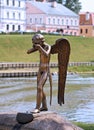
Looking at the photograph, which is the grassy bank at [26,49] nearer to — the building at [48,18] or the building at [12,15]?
the building at [12,15]

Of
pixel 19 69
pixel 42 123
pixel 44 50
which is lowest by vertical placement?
pixel 19 69

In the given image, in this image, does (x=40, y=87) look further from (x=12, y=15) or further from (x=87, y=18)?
(x=87, y=18)

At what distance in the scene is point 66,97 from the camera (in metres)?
37.5

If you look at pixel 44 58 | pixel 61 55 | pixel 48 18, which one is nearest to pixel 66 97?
pixel 61 55

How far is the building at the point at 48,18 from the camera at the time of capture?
12194 centimetres

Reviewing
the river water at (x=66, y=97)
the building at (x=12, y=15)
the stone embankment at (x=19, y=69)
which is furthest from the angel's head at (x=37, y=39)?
the building at (x=12, y=15)

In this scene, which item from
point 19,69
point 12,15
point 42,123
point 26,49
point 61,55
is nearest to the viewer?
point 42,123

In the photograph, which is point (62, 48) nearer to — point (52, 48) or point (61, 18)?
point (52, 48)

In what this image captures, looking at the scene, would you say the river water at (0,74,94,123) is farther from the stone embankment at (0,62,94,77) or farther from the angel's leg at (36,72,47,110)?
the angel's leg at (36,72,47,110)

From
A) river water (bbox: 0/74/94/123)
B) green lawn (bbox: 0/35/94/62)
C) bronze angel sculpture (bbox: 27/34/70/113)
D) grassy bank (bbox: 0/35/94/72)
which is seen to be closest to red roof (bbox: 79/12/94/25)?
grassy bank (bbox: 0/35/94/72)

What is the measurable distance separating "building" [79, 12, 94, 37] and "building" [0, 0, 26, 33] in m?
21.8

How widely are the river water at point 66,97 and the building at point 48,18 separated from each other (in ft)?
212

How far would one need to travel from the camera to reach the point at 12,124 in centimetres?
1464

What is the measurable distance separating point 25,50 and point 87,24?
189ft
